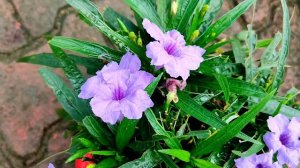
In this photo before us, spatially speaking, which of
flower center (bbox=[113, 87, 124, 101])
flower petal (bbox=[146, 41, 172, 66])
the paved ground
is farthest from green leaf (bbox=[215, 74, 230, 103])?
the paved ground

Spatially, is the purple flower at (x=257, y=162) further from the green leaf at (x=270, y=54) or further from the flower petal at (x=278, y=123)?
the green leaf at (x=270, y=54)

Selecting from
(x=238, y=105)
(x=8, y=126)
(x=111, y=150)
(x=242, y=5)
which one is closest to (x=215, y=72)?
(x=238, y=105)

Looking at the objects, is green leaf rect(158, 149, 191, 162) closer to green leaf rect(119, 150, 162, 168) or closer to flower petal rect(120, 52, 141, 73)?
green leaf rect(119, 150, 162, 168)

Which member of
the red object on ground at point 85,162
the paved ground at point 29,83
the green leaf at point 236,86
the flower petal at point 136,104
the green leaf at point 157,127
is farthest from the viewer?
the paved ground at point 29,83

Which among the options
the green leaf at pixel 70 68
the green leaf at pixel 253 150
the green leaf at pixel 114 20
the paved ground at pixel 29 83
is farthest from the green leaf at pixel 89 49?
the paved ground at pixel 29 83

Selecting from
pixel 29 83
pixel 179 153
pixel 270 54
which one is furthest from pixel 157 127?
pixel 29 83

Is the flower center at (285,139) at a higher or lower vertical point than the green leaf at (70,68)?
lower
